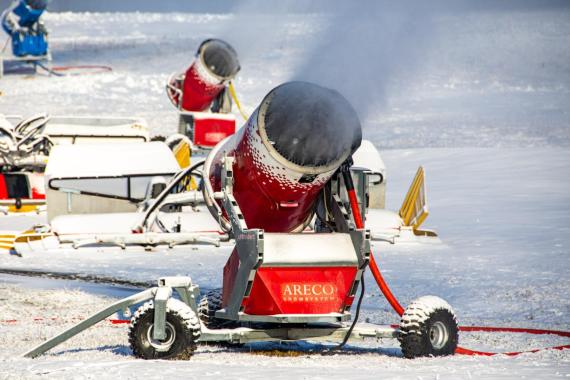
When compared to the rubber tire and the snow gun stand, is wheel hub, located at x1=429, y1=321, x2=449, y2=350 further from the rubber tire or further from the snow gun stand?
the rubber tire

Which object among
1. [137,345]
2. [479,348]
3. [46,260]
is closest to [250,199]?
[137,345]

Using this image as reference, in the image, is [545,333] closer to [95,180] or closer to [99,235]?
[99,235]

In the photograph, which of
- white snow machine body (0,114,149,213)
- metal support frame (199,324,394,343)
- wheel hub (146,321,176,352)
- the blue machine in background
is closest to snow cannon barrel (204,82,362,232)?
metal support frame (199,324,394,343)

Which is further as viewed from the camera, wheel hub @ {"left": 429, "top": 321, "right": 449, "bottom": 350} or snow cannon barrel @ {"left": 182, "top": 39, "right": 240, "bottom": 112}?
snow cannon barrel @ {"left": 182, "top": 39, "right": 240, "bottom": 112}

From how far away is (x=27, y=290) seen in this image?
12281mm

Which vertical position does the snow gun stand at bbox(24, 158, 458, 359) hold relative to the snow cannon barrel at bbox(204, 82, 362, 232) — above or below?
below

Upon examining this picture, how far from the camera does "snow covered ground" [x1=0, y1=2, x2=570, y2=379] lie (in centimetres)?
810

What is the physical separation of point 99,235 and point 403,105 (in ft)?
87.0

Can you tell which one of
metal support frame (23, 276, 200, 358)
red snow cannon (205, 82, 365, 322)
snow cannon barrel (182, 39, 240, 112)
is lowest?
metal support frame (23, 276, 200, 358)

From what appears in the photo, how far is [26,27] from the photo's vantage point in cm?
4188

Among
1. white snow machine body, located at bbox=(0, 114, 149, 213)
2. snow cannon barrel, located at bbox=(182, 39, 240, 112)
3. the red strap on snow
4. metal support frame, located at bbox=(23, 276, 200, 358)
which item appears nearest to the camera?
metal support frame, located at bbox=(23, 276, 200, 358)

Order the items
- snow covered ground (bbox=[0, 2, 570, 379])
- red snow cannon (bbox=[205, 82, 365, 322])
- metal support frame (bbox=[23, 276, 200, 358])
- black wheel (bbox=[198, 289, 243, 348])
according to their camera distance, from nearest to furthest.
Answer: metal support frame (bbox=[23, 276, 200, 358]) < snow covered ground (bbox=[0, 2, 570, 379]) < red snow cannon (bbox=[205, 82, 365, 322]) < black wheel (bbox=[198, 289, 243, 348])

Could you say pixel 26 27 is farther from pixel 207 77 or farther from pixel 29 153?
pixel 29 153

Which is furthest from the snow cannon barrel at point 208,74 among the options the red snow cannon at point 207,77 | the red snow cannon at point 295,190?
the red snow cannon at point 295,190
